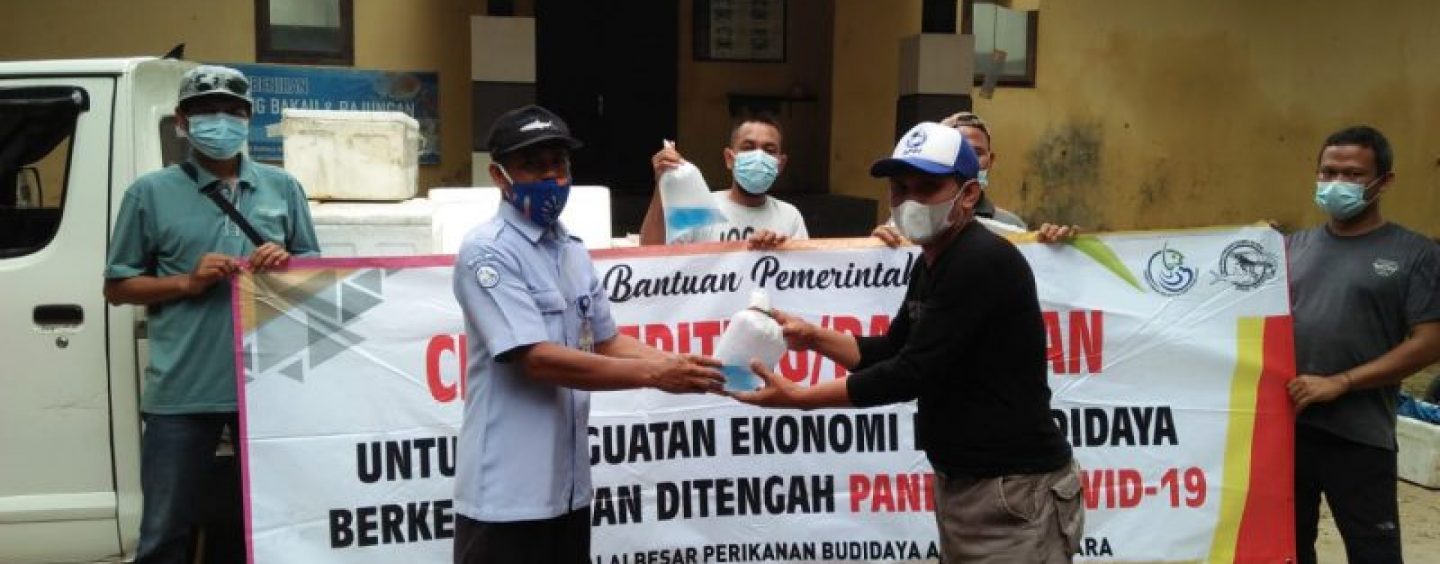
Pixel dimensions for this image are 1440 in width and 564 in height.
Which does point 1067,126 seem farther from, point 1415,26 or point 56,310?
point 56,310

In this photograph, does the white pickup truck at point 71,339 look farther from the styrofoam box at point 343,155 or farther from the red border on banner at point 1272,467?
the red border on banner at point 1272,467

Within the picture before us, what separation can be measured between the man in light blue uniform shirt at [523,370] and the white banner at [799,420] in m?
1.32

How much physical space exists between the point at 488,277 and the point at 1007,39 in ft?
30.7

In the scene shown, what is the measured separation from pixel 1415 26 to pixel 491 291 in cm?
1219

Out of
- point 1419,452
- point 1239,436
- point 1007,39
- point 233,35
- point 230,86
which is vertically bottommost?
point 1419,452

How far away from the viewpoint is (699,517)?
4.59 metres

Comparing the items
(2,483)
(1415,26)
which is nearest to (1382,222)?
(2,483)

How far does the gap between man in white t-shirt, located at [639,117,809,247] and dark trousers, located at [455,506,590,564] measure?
1.79 metres

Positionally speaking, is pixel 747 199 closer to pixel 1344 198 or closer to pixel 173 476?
pixel 1344 198

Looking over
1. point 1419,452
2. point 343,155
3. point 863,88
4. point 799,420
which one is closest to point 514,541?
point 799,420

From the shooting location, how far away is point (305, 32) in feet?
31.9

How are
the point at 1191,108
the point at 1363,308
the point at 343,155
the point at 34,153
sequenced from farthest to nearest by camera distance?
1. the point at 1191,108
2. the point at 343,155
3. the point at 34,153
4. the point at 1363,308

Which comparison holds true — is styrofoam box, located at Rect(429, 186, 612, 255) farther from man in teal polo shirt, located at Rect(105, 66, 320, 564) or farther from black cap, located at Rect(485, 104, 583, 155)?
black cap, located at Rect(485, 104, 583, 155)

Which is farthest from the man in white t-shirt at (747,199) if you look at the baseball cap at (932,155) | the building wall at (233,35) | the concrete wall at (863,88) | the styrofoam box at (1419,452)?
the concrete wall at (863,88)
